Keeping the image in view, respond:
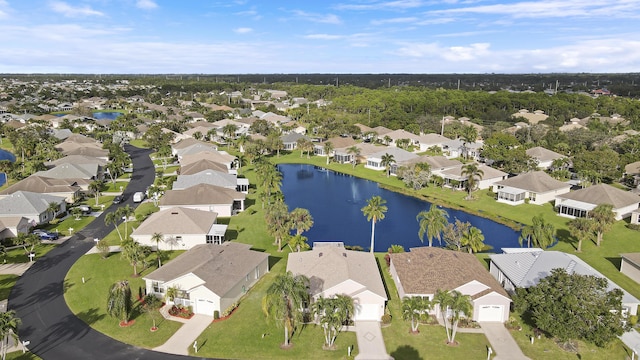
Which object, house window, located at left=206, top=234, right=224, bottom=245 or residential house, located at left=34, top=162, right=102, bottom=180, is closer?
house window, located at left=206, top=234, right=224, bottom=245

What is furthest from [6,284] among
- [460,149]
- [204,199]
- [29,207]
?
[460,149]

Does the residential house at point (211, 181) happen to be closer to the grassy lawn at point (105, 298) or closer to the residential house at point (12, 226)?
the residential house at point (12, 226)

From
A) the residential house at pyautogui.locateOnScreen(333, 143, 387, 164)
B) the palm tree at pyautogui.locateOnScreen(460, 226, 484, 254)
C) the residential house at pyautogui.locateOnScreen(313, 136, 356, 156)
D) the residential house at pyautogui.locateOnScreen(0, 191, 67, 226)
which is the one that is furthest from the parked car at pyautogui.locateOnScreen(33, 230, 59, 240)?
the residential house at pyautogui.locateOnScreen(313, 136, 356, 156)

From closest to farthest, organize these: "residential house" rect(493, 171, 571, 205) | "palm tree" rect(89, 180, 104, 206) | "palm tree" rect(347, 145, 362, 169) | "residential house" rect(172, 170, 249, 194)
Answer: "palm tree" rect(89, 180, 104, 206), "residential house" rect(493, 171, 571, 205), "residential house" rect(172, 170, 249, 194), "palm tree" rect(347, 145, 362, 169)

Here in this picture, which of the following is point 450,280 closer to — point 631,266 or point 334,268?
point 334,268

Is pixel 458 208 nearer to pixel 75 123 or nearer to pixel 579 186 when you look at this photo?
pixel 579 186

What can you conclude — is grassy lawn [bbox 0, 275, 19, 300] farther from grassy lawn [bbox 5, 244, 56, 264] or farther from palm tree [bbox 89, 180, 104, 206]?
Result: palm tree [bbox 89, 180, 104, 206]
